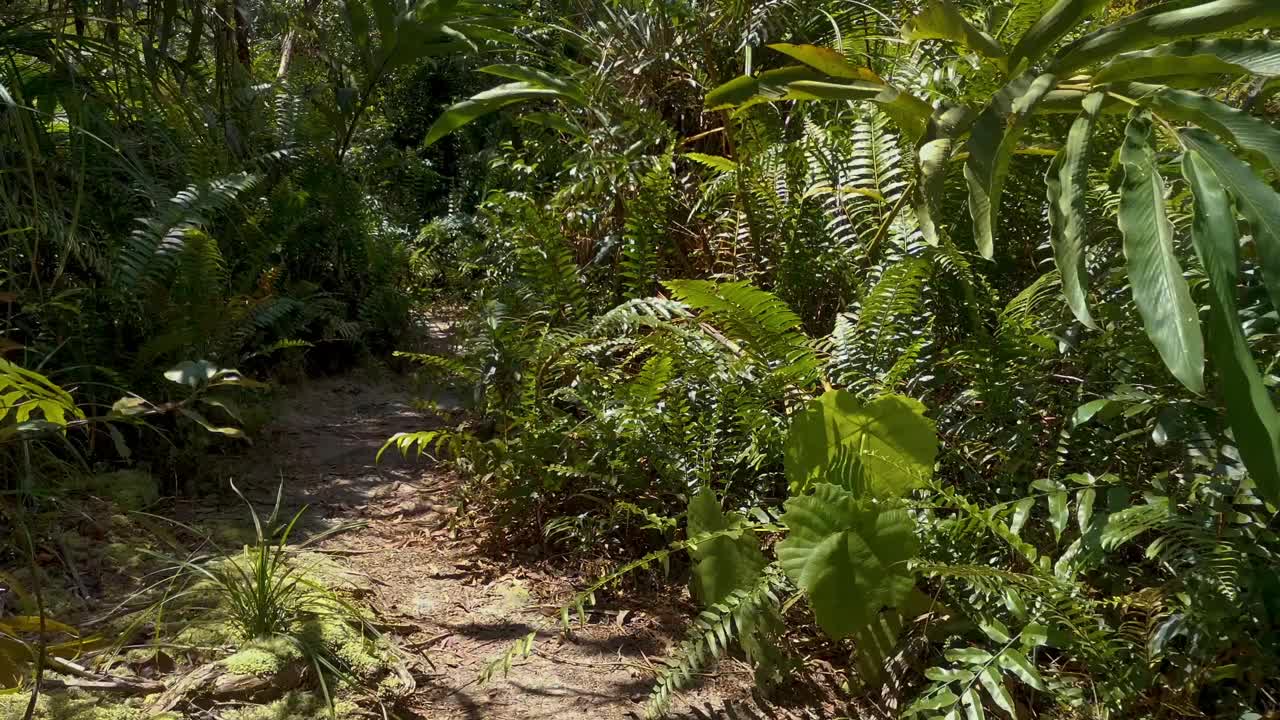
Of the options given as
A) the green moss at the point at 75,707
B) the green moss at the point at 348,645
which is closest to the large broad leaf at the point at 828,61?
the green moss at the point at 348,645

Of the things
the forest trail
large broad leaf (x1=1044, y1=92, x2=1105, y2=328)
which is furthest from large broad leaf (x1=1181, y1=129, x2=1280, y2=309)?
the forest trail

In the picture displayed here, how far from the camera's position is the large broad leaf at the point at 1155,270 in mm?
1518

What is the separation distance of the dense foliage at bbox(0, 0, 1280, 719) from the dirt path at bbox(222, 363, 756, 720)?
127 millimetres

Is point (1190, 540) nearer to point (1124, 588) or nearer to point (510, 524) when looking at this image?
point (1124, 588)

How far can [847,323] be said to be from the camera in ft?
9.63

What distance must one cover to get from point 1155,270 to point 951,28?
100 centimetres

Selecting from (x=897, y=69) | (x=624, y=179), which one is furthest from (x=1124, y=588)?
(x=624, y=179)

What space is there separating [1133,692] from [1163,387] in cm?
78

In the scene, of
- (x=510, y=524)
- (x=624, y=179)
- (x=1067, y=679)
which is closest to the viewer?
(x=1067, y=679)

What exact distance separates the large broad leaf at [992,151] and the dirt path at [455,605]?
4.57 ft

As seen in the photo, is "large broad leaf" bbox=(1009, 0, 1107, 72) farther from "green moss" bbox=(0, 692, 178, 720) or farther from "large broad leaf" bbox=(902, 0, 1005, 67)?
"green moss" bbox=(0, 692, 178, 720)

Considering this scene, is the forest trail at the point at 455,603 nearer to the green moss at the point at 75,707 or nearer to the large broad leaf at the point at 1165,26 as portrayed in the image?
the green moss at the point at 75,707

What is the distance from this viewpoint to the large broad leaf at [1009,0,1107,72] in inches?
A: 88.2

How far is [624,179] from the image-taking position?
4.27 meters
